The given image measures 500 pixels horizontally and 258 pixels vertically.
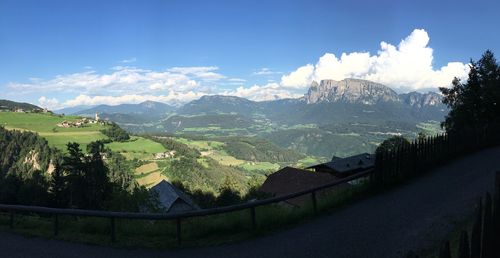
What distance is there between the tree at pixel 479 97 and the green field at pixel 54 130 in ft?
456

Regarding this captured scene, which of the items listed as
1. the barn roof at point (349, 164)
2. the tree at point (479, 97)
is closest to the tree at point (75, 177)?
the barn roof at point (349, 164)

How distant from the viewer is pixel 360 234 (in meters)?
8.89

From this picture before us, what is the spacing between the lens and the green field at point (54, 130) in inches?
6275

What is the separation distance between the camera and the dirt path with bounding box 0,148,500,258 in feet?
26.7

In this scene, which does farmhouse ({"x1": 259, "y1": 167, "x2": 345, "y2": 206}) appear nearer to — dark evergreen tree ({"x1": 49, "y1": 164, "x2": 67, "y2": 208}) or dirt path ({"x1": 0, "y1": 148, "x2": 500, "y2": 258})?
dirt path ({"x1": 0, "y1": 148, "x2": 500, "y2": 258})

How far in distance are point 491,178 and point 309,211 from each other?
6410mm

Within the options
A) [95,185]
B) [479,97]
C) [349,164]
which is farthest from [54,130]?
[479,97]

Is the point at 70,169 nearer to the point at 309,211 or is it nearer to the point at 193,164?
the point at 309,211

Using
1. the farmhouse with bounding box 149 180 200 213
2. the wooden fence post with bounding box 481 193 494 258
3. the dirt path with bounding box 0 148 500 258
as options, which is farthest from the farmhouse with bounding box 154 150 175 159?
the wooden fence post with bounding box 481 193 494 258

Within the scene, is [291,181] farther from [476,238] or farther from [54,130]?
[54,130]

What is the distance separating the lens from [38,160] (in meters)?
146

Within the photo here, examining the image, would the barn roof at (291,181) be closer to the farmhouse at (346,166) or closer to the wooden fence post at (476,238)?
the farmhouse at (346,166)

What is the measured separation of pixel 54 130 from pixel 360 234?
627ft

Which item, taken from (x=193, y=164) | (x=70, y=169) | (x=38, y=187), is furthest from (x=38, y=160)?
(x=70, y=169)
